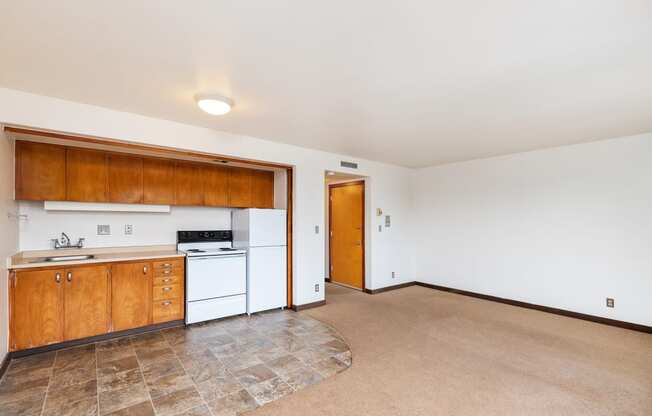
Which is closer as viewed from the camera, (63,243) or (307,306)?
(63,243)

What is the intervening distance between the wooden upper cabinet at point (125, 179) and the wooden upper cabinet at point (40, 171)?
Result: 17.6 inches

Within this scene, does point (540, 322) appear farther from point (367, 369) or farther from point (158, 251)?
point (158, 251)

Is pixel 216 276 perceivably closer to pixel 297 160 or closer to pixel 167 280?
pixel 167 280

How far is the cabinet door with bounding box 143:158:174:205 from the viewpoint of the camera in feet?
12.9

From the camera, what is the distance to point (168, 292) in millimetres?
3744

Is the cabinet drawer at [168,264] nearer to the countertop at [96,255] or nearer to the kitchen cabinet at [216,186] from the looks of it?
the countertop at [96,255]

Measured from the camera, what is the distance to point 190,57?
211 centimetres

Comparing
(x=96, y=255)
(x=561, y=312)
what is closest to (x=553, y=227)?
(x=561, y=312)

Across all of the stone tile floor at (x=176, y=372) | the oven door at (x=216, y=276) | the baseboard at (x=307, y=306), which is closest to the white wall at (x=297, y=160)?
the baseboard at (x=307, y=306)

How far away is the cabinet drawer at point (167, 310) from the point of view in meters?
3.66

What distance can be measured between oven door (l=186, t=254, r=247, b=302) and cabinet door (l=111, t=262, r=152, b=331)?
17.9 inches

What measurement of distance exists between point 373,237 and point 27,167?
15.7 feet

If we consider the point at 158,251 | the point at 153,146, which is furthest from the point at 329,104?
the point at 158,251

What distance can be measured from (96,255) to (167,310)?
3.43 ft
